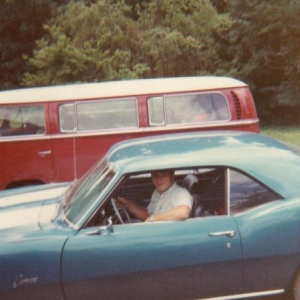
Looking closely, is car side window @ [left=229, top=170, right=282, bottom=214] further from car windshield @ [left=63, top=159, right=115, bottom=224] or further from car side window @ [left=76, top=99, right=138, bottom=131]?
car side window @ [left=76, top=99, right=138, bottom=131]

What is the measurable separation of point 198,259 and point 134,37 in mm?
20594

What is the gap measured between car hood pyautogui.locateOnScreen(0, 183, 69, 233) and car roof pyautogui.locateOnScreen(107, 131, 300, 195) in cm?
70

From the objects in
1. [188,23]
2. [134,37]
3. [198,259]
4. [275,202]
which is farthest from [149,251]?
[188,23]

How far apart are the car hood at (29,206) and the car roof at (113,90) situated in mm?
4146

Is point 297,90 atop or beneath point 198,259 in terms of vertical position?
beneath

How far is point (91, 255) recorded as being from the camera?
4.44m

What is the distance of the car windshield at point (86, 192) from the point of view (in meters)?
4.62

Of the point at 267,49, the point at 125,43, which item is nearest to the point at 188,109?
the point at 125,43

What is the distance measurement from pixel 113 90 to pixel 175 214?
19.2 feet

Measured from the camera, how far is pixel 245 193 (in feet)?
15.4

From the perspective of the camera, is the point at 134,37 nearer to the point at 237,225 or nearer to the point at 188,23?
the point at 188,23

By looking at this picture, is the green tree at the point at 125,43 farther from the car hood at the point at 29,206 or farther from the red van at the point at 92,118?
the car hood at the point at 29,206

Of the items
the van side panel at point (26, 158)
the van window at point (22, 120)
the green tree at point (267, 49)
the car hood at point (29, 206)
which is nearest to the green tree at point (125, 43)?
the green tree at point (267, 49)

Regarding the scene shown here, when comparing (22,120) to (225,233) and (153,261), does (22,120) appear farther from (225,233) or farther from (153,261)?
(225,233)
